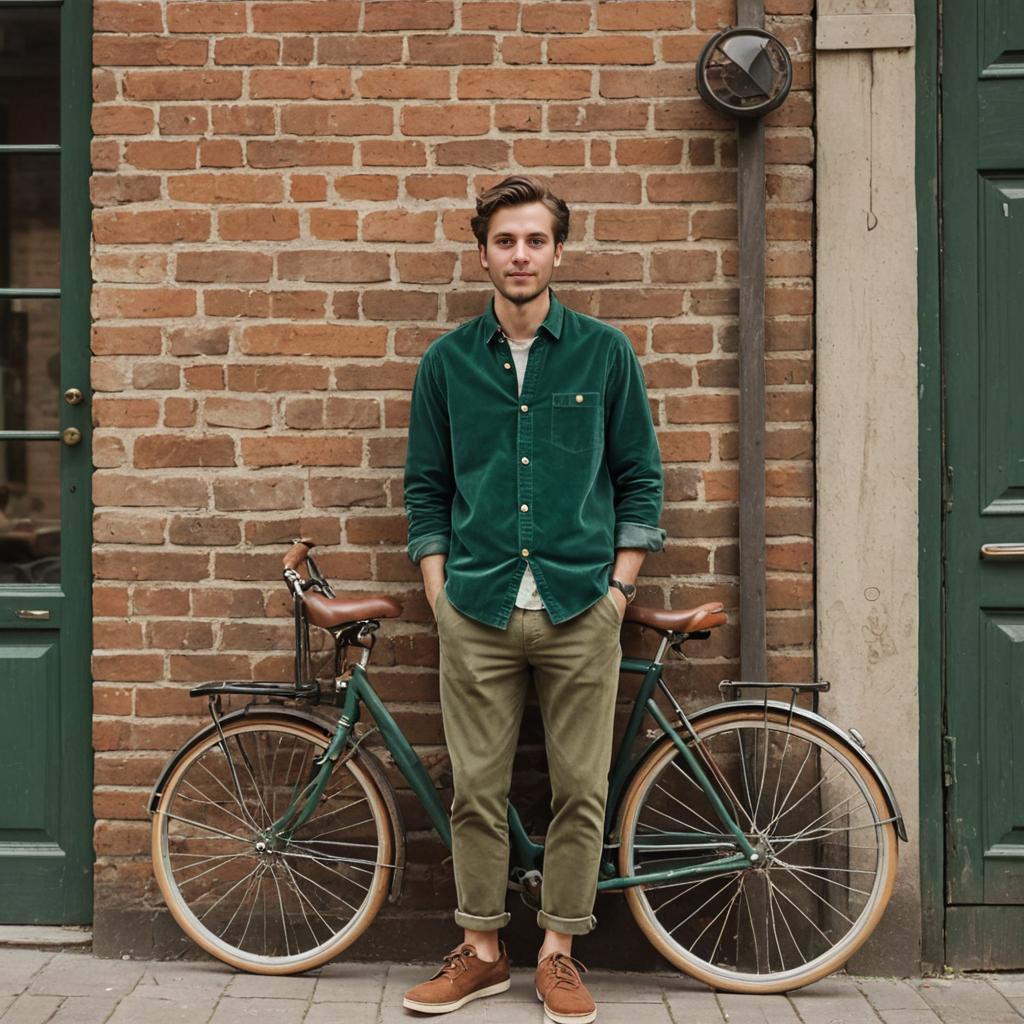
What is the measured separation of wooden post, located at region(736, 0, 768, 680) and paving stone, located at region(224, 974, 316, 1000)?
1.58 meters

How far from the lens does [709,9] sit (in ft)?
13.0

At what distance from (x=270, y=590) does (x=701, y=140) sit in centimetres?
191

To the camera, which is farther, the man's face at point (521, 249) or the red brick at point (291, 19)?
the red brick at point (291, 19)

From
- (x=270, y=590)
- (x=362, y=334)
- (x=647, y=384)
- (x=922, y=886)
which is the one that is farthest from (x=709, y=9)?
(x=922, y=886)

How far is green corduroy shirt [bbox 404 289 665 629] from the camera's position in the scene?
359 centimetres

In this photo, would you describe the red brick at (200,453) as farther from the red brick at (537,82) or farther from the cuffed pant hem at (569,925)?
the cuffed pant hem at (569,925)

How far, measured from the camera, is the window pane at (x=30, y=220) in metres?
4.21

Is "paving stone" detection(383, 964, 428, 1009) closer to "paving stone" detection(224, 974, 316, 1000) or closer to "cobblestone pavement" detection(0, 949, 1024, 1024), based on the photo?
"cobblestone pavement" detection(0, 949, 1024, 1024)

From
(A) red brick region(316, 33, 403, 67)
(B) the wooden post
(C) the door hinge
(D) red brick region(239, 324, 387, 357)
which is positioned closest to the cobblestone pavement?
(C) the door hinge

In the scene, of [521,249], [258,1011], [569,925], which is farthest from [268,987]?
[521,249]

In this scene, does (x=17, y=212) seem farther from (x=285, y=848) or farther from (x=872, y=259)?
(x=872, y=259)

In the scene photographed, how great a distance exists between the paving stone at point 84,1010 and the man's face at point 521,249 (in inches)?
87.9

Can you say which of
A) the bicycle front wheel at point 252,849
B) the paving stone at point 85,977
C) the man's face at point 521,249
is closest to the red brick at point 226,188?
the man's face at point 521,249

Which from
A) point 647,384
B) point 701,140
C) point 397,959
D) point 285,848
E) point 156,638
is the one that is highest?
point 701,140
